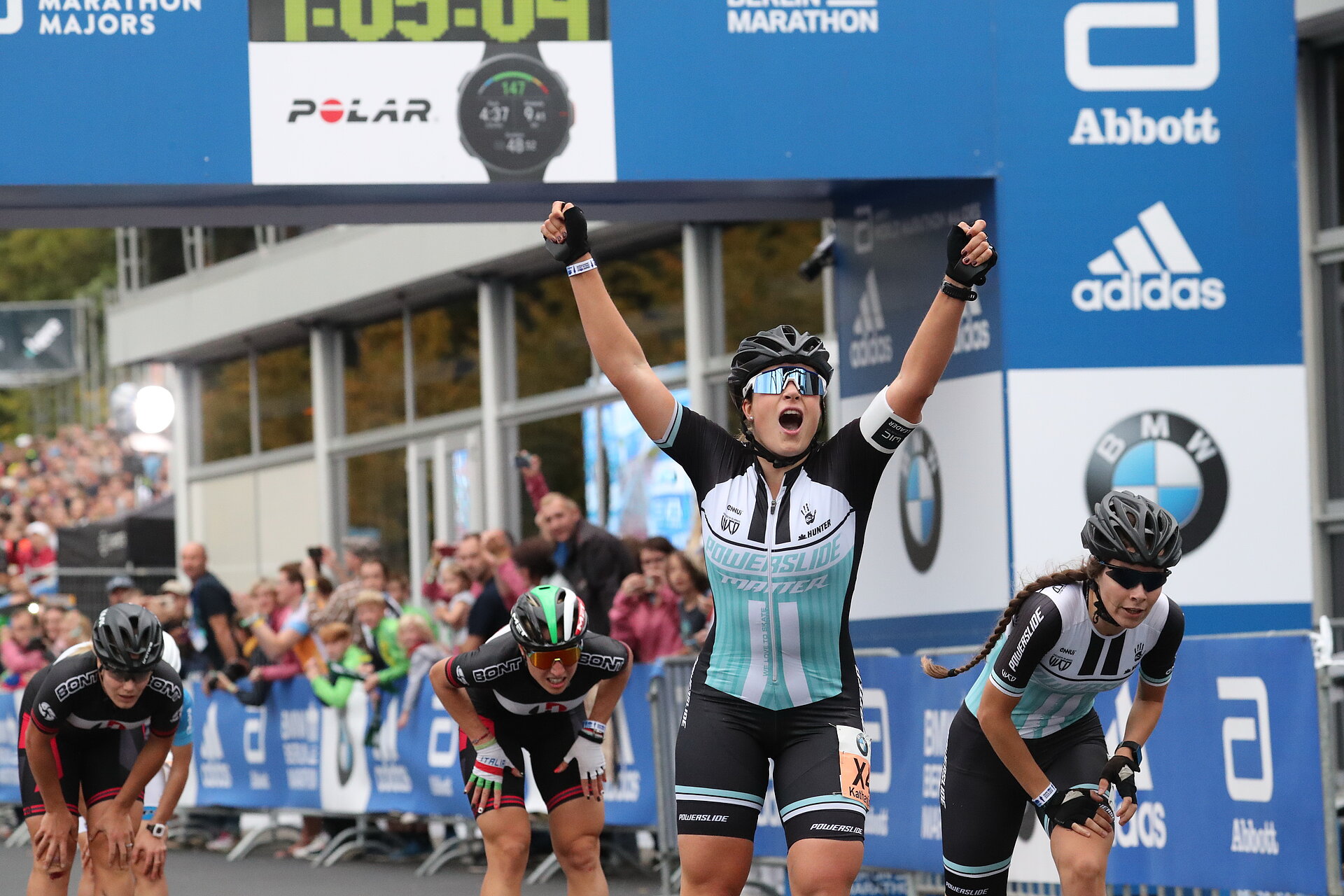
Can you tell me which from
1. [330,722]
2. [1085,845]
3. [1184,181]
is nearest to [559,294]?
[330,722]

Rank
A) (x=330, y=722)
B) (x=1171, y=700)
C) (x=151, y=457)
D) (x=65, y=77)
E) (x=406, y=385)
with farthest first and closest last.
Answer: (x=151, y=457), (x=406, y=385), (x=330, y=722), (x=65, y=77), (x=1171, y=700)

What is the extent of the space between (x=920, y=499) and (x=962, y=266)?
17.3ft

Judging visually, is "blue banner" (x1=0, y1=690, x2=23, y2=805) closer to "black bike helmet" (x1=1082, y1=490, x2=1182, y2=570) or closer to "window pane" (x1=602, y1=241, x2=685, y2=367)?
"window pane" (x1=602, y1=241, x2=685, y2=367)

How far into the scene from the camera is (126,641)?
7.80 m

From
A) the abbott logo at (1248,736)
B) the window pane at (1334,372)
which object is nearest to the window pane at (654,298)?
the window pane at (1334,372)

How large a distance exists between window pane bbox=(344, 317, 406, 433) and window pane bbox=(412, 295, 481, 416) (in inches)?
18.3

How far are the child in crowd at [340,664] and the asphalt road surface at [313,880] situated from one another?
121 cm

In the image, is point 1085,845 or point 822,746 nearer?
point 822,746

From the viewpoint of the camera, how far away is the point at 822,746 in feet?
18.3

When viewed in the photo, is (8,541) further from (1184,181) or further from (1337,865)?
(1337,865)

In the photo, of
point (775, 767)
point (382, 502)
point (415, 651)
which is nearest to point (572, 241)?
point (775, 767)

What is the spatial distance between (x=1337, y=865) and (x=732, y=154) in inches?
174

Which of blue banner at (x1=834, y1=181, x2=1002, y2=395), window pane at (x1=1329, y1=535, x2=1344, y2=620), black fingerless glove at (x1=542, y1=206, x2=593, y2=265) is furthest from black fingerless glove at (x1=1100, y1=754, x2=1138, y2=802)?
window pane at (x1=1329, y1=535, x2=1344, y2=620)

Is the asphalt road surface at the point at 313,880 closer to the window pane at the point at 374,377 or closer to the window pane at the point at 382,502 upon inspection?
the window pane at the point at 382,502
